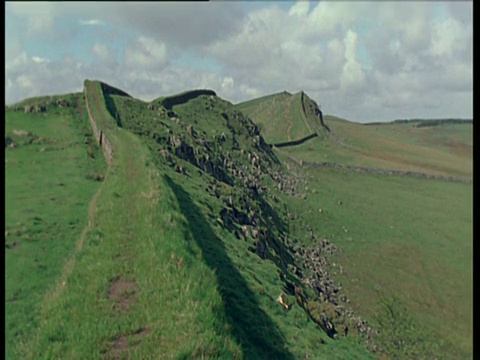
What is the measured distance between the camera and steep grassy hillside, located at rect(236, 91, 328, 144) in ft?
272

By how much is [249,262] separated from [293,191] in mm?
29256

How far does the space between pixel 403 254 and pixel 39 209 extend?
2655 cm

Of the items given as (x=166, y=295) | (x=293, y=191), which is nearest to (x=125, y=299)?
(x=166, y=295)

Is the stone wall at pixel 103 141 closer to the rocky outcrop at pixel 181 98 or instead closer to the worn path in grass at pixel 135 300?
the worn path in grass at pixel 135 300

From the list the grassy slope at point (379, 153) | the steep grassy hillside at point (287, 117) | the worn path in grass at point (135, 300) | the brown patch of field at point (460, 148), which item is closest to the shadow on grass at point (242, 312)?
the worn path in grass at point (135, 300)

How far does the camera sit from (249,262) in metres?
14.8

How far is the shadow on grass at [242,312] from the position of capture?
866 centimetres

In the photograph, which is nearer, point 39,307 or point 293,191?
point 39,307

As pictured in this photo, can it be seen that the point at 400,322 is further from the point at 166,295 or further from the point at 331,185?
the point at 331,185

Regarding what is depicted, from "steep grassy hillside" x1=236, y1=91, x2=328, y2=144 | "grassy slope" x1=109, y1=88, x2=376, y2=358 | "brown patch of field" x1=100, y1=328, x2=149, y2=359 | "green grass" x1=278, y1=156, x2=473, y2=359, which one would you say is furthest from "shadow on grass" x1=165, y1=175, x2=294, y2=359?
"steep grassy hillside" x1=236, y1=91, x2=328, y2=144

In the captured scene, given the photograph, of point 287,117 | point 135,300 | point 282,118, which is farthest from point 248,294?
point 287,117

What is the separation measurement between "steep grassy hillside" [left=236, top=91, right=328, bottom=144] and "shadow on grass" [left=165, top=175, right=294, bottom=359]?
63658mm

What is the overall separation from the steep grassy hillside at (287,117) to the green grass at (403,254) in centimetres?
2507

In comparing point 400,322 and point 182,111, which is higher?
point 182,111
